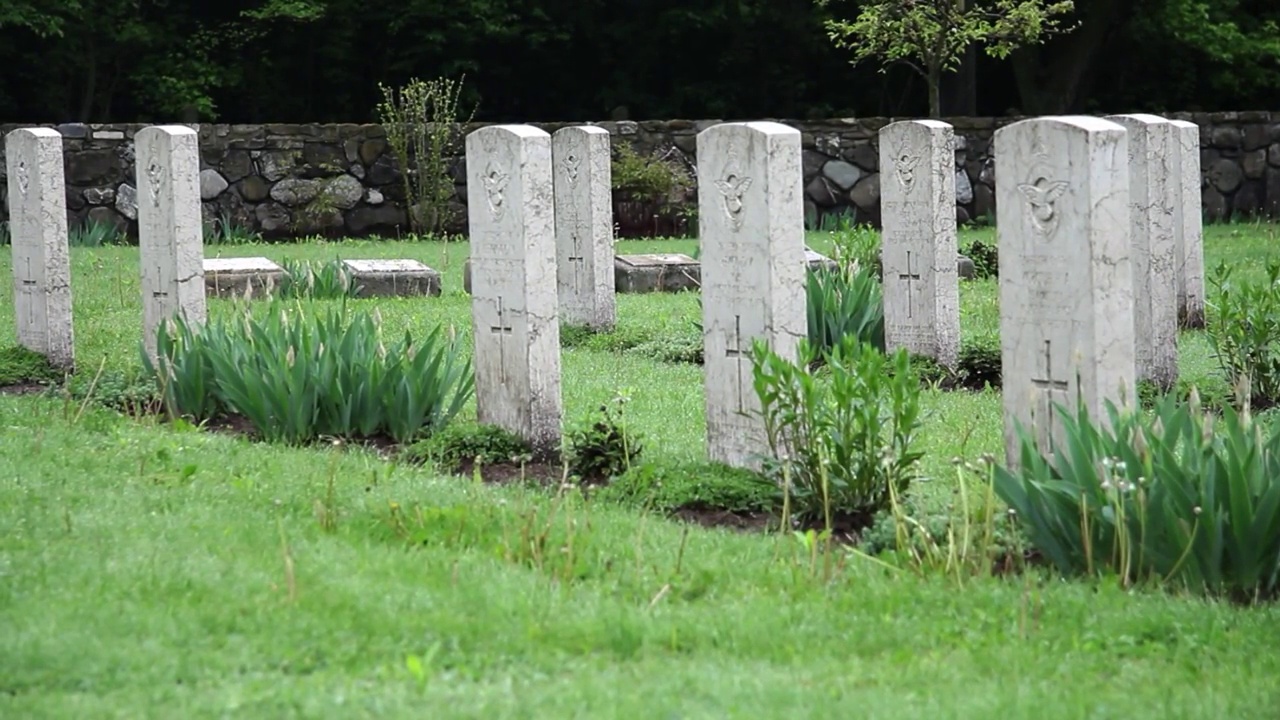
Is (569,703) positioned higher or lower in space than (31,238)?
lower

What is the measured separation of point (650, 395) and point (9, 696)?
5448mm

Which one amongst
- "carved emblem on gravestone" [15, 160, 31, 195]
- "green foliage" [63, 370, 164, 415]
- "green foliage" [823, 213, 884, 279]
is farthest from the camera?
"green foliage" [823, 213, 884, 279]

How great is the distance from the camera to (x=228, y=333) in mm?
9094

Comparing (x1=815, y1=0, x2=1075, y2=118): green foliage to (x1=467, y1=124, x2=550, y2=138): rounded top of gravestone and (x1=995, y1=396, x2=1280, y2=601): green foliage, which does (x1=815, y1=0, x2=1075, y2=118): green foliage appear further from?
(x1=995, y1=396, x2=1280, y2=601): green foliage

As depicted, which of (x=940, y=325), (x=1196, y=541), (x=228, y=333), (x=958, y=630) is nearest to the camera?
(x=958, y=630)

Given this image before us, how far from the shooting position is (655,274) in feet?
51.2

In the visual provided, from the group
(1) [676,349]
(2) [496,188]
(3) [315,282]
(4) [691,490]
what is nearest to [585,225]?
(1) [676,349]

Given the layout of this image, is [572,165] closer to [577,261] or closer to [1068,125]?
[577,261]

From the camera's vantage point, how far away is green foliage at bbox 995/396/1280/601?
5.28 metres

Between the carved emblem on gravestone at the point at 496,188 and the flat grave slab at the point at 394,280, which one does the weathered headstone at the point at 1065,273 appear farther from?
the flat grave slab at the point at 394,280

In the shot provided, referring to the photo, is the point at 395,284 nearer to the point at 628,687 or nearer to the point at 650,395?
the point at 650,395

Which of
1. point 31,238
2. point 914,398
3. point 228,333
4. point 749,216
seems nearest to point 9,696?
point 914,398

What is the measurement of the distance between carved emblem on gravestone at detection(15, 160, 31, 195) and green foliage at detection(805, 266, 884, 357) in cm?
482

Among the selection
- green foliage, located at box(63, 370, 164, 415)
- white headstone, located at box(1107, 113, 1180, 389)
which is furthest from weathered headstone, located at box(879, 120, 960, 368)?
green foliage, located at box(63, 370, 164, 415)
